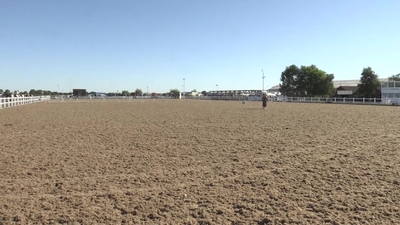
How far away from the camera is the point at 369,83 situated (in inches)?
2594

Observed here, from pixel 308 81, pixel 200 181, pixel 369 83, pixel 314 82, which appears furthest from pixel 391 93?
pixel 200 181

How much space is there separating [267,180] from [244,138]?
489 cm

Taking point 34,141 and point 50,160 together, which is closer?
point 50,160

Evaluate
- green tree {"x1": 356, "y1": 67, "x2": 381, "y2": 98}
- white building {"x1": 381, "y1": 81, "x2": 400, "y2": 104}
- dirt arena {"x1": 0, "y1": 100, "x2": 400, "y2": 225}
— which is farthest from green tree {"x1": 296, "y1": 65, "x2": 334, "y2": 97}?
dirt arena {"x1": 0, "y1": 100, "x2": 400, "y2": 225}

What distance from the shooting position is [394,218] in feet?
13.5

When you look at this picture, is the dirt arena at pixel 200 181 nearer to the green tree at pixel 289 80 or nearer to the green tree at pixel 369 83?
the green tree at pixel 369 83

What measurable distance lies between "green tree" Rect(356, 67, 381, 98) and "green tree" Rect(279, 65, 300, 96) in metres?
26.3

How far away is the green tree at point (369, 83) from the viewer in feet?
214

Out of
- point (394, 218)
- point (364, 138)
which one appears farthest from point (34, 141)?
point (364, 138)

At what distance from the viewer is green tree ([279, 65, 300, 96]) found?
310ft

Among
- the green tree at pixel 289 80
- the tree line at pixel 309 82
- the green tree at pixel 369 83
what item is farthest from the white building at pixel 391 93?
the green tree at pixel 289 80

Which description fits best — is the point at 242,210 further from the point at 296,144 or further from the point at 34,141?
the point at 34,141

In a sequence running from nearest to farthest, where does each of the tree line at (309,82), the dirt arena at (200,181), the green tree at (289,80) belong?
the dirt arena at (200,181), the tree line at (309,82), the green tree at (289,80)

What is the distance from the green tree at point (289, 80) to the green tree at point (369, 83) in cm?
2625
